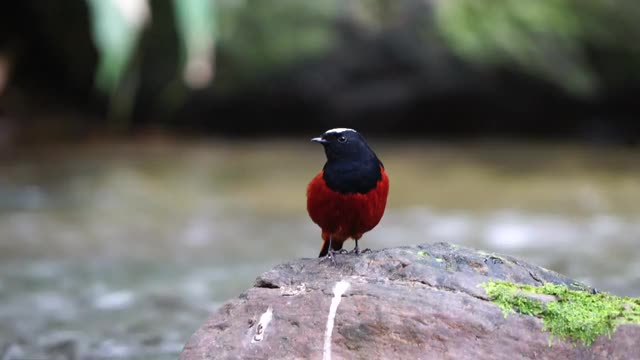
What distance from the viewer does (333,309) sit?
87.0 inches

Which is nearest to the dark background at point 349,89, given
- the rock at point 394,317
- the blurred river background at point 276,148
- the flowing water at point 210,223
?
the blurred river background at point 276,148

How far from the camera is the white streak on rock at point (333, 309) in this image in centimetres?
215

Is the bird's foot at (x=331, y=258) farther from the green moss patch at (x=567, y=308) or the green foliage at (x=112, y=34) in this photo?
the green foliage at (x=112, y=34)

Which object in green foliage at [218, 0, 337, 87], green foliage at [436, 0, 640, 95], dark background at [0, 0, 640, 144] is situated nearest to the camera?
green foliage at [436, 0, 640, 95]

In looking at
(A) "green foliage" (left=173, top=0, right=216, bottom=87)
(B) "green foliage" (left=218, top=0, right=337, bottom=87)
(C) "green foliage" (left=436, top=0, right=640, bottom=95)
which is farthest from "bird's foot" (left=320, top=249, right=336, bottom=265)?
(B) "green foliage" (left=218, top=0, right=337, bottom=87)

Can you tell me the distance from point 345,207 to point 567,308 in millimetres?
679

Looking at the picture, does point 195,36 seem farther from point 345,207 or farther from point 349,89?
point 349,89

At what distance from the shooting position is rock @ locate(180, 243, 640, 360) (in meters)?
2.10

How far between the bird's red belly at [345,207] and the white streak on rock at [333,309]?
11.3 inches

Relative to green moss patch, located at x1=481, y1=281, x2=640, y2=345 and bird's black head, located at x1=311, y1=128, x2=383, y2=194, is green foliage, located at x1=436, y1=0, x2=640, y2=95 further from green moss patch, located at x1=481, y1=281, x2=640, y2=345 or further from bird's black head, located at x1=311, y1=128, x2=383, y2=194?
green moss patch, located at x1=481, y1=281, x2=640, y2=345

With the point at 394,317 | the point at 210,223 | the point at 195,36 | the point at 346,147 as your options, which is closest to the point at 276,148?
the point at 210,223

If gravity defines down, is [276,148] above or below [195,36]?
above

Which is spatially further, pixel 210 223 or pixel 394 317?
pixel 210 223

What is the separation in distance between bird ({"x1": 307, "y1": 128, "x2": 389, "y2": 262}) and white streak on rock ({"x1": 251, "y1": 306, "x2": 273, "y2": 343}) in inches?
10.7
